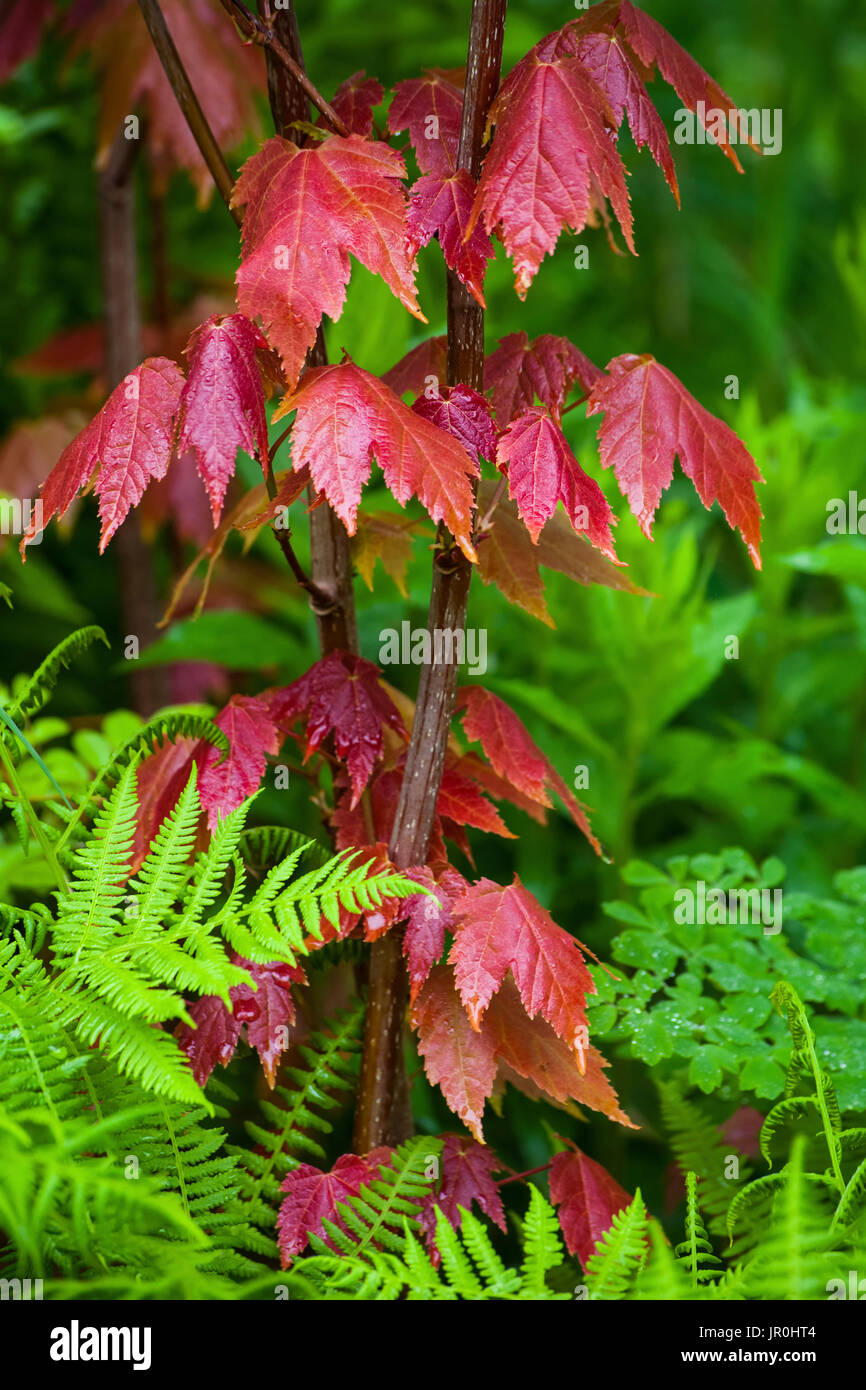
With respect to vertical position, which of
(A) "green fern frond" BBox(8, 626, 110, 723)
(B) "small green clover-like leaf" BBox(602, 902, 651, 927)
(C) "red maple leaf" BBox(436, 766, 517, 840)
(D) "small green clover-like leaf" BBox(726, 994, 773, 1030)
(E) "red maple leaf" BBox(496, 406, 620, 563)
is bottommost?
(D) "small green clover-like leaf" BBox(726, 994, 773, 1030)

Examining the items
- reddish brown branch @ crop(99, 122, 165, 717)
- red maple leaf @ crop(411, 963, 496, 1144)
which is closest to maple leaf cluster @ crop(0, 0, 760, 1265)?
red maple leaf @ crop(411, 963, 496, 1144)

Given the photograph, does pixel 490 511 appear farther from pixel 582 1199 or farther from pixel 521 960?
pixel 582 1199

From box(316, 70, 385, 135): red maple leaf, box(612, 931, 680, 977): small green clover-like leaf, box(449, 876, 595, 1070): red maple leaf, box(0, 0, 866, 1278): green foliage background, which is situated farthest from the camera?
box(0, 0, 866, 1278): green foliage background

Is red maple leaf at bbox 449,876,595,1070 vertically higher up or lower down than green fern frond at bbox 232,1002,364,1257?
higher up

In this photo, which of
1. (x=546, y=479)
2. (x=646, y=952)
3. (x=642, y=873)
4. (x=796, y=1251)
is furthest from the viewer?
(x=642, y=873)

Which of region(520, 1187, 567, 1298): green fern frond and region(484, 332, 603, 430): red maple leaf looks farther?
region(484, 332, 603, 430): red maple leaf

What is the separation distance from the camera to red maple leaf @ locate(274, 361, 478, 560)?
0.62m

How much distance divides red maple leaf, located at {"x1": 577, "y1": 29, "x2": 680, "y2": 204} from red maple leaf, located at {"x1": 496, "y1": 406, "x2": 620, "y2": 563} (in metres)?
0.16

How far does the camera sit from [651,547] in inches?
52.1

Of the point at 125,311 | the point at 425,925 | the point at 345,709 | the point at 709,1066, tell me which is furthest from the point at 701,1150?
the point at 125,311

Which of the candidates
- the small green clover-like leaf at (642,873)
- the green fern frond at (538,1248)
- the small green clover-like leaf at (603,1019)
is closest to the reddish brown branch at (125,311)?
the small green clover-like leaf at (642,873)

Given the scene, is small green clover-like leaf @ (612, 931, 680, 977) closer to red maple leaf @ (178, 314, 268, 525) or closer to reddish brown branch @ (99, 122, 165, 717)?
red maple leaf @ (178, 314, 268, 525)

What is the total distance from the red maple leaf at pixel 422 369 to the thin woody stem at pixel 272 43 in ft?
0.54

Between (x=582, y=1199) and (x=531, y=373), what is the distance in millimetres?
564
